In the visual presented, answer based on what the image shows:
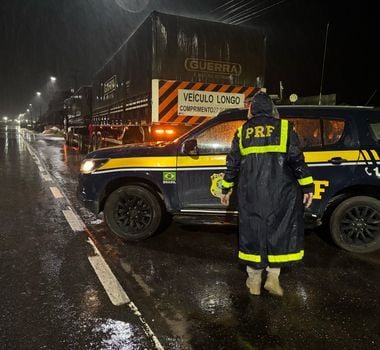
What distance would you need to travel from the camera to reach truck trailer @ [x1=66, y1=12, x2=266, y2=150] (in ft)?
29.0

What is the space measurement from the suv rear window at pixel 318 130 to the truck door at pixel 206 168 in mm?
764

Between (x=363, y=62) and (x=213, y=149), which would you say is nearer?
(x=213, y=149)

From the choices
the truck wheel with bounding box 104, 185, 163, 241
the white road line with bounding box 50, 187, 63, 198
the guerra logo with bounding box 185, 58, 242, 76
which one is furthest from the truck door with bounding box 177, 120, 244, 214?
the guerra logo with bounding box 185, 58, 242, 76

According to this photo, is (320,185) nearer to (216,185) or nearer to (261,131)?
(216,185)

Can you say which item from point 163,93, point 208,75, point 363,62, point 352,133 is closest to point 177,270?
point 352,133

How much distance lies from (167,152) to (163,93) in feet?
13.0

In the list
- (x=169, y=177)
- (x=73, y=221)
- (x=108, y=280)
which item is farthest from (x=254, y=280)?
(x=73, y=221)

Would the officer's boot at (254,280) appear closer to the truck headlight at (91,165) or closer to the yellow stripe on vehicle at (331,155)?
the yellow stripe on vehicle at (331,155)

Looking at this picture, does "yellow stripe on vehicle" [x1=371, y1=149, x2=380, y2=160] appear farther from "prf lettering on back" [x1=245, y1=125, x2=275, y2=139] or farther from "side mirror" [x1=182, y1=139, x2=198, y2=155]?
"side mirror" [x1=182, y1=139, x2=198, y2=155]

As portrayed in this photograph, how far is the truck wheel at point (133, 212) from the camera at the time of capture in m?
5.39

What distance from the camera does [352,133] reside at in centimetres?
496

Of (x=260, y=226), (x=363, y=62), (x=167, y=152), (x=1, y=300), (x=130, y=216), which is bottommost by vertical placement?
(x=1, y=300)

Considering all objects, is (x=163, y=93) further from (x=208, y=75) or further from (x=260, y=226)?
(x=260, y=226)

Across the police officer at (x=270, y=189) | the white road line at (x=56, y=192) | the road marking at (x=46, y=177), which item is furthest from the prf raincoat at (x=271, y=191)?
the road marking at (x=46, y=177)
